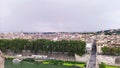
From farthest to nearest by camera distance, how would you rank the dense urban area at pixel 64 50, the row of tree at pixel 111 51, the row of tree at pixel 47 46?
the row of tree at pixel 47 46, the row of tree at pixel 111 51, the dense urban area at pixel 64 50

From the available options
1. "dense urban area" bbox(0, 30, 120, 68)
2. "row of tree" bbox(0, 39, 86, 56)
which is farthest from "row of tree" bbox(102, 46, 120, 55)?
"row of tree" bbox(0, 39, 86, 56)

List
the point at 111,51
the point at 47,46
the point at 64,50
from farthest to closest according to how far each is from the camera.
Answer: the point at 47,46, the point at 64,50, the point at 111,51

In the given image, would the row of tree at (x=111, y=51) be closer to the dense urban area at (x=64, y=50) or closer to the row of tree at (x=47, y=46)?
the dense urban area at (x=64, y=50)

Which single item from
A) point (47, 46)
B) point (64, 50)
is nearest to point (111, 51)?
point (64, 50)

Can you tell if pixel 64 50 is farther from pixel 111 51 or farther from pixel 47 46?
pixel 111 51

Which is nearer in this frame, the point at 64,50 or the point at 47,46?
the point at 64,50

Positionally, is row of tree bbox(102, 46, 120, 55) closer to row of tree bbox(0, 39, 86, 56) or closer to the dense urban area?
the dense urban area

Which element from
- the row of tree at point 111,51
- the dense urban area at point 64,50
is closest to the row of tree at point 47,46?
the dense urban area at point 64,50

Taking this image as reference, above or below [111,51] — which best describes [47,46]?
above

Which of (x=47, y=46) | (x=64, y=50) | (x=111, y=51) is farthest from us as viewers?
(x=47, y=46)
